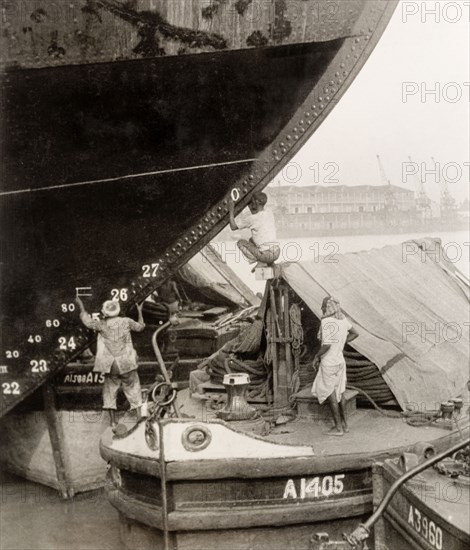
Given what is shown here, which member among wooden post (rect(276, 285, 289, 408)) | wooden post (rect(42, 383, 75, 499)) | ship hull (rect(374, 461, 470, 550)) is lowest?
wooden post (rect(42, 383, 75, 499))

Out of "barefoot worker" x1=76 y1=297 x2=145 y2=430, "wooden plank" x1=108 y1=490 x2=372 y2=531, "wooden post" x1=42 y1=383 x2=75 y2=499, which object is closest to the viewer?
"wooden plank" x1=108 y1=490 x2=372 y2=531

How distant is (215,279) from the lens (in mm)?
11812

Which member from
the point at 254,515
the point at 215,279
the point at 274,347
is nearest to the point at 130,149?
the point at 274,347

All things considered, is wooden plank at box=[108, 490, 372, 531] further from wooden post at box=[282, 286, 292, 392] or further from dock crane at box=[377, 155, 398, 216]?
dock crane at box=[377, 155, 398, 216]

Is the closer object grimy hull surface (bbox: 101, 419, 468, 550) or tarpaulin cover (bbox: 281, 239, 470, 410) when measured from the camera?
grimy hull surface (bbox: 101, 419, 468, 550)

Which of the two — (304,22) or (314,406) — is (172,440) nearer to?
(314,406)

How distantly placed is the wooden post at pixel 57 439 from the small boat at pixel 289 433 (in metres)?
1.57

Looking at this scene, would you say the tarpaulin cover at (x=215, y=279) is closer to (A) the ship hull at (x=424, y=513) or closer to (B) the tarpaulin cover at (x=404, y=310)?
(B) the tarpaulin cover at (x=404, y=310)

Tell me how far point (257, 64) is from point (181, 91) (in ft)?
2.69

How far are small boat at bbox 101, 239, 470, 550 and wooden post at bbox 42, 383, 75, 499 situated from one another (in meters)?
1.57

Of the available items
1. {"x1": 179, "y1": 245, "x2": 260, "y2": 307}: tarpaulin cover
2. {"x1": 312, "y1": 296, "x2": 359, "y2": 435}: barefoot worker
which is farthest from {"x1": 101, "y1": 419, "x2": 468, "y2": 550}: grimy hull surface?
{"x1": 179, "y1": 245, "x2": 260, "y2": 307}: tarpaulin cover

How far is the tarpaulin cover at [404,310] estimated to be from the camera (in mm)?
7520

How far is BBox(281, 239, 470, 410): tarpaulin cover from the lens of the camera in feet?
24.7

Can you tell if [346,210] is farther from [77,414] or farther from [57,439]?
[57,439]
